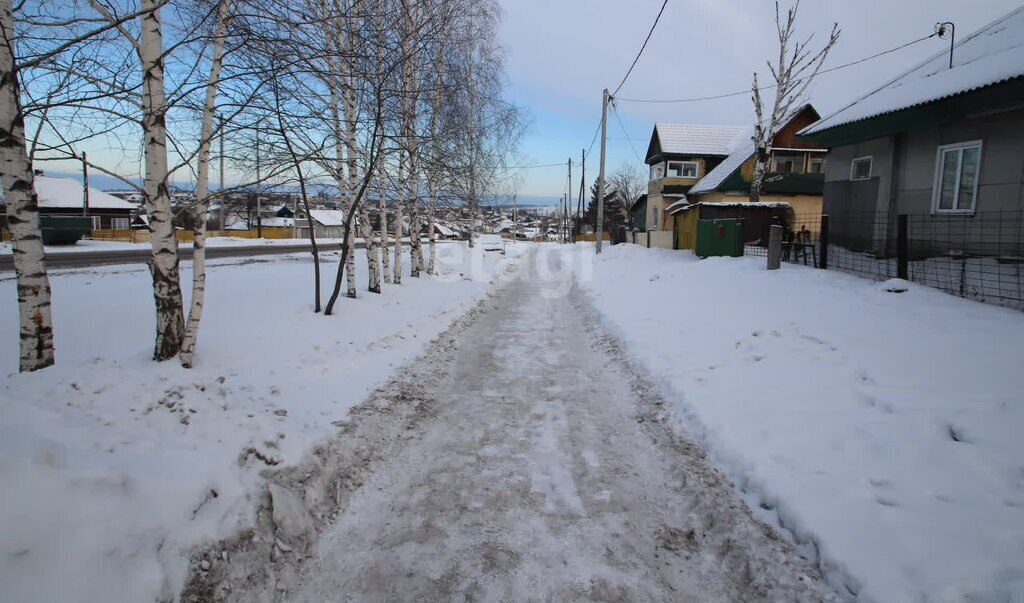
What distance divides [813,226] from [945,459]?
19134mm

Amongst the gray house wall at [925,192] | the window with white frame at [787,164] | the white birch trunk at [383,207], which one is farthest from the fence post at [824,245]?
the window with white frame at [787,164]

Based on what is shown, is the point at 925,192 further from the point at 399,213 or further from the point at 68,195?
the point at 68,195

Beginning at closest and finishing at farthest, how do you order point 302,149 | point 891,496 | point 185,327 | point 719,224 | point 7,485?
point 7,485 < point 891,496 < point 185,327 < point 302,149 < point 719,224

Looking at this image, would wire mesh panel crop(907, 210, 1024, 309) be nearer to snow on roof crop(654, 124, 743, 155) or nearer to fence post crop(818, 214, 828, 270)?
fence post crop(818, 214, 828, 270)

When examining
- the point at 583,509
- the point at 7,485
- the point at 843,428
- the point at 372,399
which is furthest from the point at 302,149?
the point at 843,428

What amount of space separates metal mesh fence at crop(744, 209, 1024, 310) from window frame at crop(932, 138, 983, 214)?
148 mm

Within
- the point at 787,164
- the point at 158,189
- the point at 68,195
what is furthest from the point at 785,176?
the point at 68,195

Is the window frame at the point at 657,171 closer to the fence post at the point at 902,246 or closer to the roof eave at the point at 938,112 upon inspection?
the roof eave at the point at 938,112

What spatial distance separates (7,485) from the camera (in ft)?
7.38

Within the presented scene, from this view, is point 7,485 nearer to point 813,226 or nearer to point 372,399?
point 372,399

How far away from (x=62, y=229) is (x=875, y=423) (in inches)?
1414

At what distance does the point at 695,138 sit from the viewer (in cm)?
3341

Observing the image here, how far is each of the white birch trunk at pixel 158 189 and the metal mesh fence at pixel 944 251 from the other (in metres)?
9.67

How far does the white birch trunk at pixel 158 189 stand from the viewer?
13.7 feet
